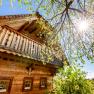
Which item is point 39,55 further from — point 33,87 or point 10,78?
point 10,78

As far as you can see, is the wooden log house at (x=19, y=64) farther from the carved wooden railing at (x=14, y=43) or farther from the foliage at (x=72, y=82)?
the foliage at (x=72, y=82)

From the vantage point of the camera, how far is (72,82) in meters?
9.62

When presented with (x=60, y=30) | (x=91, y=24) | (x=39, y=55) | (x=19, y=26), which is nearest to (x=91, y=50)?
(x=91, y=24)

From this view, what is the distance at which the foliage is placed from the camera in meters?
9.45

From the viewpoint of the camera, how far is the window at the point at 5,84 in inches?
298

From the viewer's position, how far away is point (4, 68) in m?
7.57

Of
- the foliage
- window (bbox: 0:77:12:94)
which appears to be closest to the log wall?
window (bbox: 0:77:12:94)

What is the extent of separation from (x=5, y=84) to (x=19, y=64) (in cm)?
117

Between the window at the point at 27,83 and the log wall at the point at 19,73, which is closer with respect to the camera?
the log wall at the point at 19,73

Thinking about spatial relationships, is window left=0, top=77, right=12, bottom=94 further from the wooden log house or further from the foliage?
the foliage

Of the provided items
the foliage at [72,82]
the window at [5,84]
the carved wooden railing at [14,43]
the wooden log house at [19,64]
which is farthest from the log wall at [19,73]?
the foliage at [72,82]

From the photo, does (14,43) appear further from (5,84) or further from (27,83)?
(27,83)

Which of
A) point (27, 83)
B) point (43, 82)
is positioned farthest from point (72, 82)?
point (27, 83)

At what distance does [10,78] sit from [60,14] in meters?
3.71
